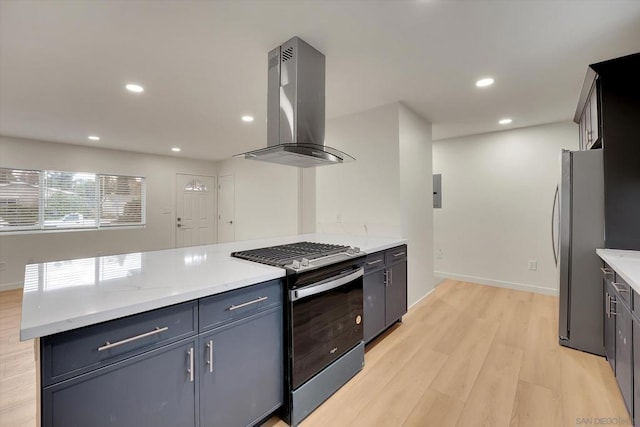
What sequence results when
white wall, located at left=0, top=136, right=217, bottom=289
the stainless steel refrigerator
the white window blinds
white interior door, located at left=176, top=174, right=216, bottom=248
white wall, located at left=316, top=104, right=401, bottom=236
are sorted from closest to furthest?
the stainless steel refrigerator < white wall, located at left=316, top=104, right=401, bottom=236 < white wall, located at left=0, top=136, right=217, bottom=289 < the white window blinds < white interior door, located at left=176, top=174, right=216, bottom=248

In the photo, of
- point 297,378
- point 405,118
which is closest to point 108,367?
point 297,378

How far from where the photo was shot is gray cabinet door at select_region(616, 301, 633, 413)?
1543 mm

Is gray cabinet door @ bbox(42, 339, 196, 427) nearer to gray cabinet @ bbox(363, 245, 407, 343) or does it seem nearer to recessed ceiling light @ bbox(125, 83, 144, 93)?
gray cabinet @ bbox(363, 245, 407, 343)

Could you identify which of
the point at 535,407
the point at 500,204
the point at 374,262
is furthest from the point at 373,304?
the point at 500,204

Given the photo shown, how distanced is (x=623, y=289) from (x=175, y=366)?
2482mm

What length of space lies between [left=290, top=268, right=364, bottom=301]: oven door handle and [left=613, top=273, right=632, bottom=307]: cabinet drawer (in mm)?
1526

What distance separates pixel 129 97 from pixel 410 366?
3764 mm

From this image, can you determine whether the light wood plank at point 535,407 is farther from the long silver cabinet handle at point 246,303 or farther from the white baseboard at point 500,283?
the white baseboard at point 500,283

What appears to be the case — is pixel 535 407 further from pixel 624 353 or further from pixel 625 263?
pixel 625 263

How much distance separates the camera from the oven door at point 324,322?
1.60 meters

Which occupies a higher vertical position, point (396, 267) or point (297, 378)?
point (396, 267)

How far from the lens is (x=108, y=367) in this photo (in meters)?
1.00

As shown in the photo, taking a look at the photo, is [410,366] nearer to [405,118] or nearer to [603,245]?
[603,245]

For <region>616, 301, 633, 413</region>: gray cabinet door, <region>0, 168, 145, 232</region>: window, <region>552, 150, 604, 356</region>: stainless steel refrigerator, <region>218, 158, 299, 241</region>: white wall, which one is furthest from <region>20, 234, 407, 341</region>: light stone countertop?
<region>0, 168, 145, 232</region>: window
